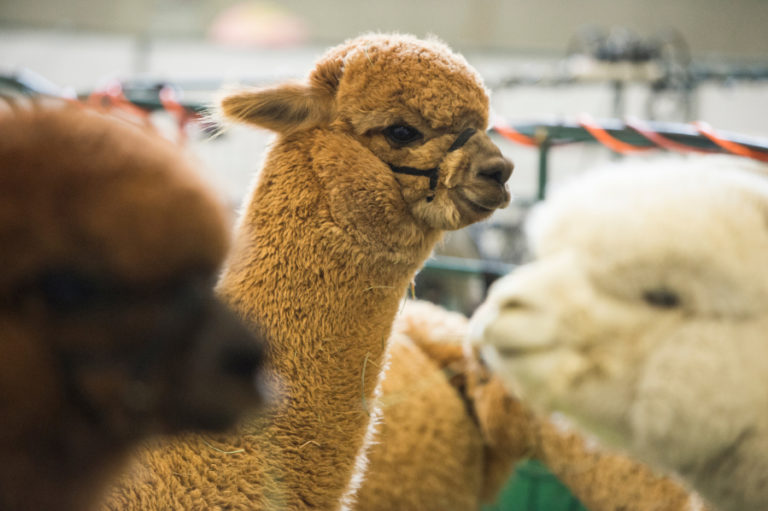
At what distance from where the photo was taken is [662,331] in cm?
69

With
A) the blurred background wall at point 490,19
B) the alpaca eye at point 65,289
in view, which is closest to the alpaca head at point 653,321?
the alpaca eye at point 65,289

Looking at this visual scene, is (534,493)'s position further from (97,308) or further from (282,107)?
(97,308)

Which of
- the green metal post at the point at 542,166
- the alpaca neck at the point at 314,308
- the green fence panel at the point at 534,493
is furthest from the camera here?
the green fence panel at the point at 534,493

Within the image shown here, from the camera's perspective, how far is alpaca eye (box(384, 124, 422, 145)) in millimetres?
1146

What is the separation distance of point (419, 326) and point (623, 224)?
3.86 ft

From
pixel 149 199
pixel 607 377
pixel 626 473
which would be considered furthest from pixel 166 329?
pixel 626 473

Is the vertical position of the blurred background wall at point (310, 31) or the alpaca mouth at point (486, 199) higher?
the blurred background wall at point (310, 31)

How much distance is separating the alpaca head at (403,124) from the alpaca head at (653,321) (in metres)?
0.41

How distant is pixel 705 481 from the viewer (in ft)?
2.39

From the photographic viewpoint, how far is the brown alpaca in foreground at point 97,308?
59 cm

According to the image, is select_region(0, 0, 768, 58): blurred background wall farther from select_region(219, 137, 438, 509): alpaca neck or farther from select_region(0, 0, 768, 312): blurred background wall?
select_region(219, 137, 438, 509): alpaca neck

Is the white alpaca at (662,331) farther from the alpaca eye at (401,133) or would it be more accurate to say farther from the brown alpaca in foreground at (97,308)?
the alpaca eye at (401,133)

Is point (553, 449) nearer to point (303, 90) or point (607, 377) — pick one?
point (607, 377)

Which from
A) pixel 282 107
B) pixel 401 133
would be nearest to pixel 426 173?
pixel 401 133
